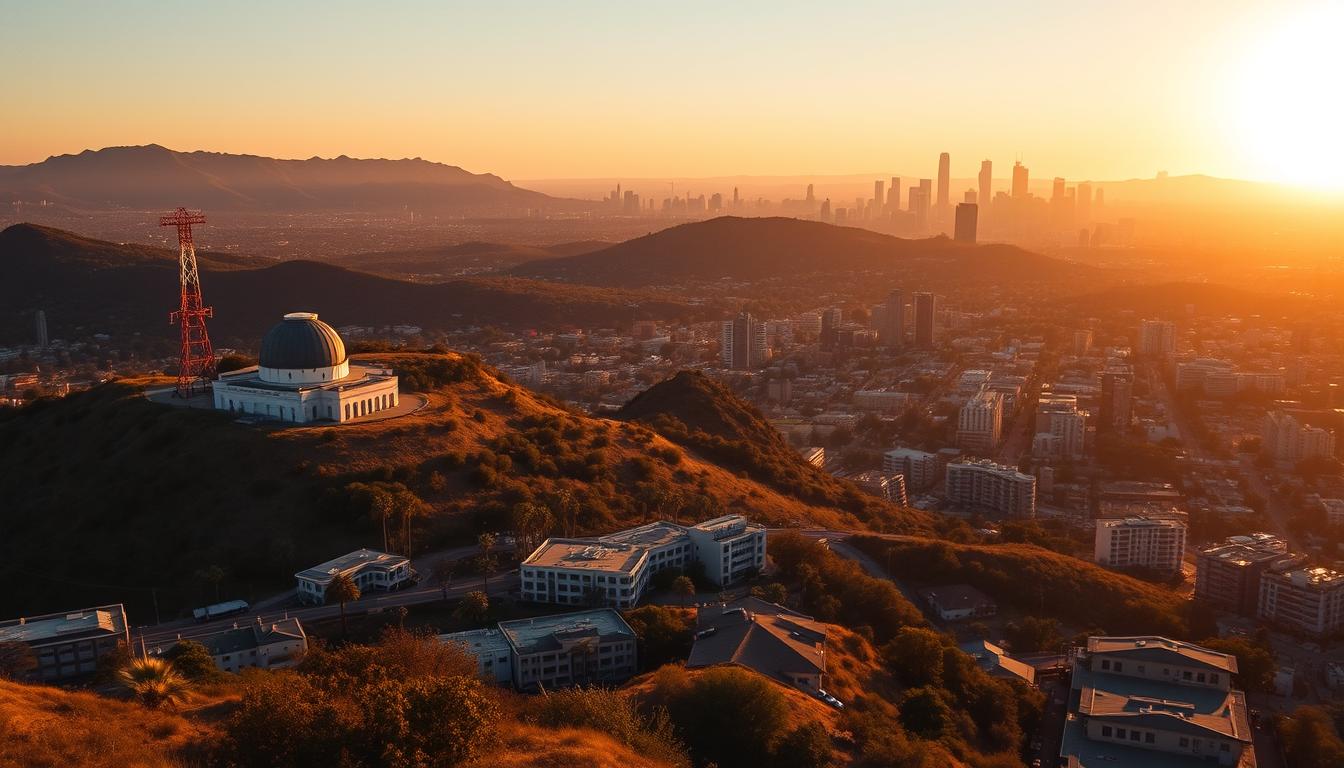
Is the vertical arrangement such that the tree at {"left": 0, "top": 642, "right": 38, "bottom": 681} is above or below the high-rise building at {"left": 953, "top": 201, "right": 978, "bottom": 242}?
below

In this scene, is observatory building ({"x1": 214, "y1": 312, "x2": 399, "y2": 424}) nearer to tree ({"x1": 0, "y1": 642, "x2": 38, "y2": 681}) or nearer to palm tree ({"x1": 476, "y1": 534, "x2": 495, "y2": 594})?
palm tree ({"x1": 476, "y1": 534, "x2": 495, "y2": 594})

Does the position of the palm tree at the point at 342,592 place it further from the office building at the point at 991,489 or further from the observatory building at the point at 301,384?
the office building at the point at 991,489

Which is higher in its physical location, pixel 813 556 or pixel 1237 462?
pixel 813 556

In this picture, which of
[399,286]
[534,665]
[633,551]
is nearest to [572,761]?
[534,665]

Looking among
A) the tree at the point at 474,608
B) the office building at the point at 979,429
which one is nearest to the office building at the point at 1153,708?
the tree at the point at 474,608

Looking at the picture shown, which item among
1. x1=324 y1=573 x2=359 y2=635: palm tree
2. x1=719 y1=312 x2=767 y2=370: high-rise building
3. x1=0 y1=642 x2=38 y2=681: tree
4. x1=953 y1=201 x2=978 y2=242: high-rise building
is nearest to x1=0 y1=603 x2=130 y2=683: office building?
x1=0 y1=642 x2=38 y2=681: tree

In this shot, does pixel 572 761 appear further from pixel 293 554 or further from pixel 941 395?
pixel 941 395
